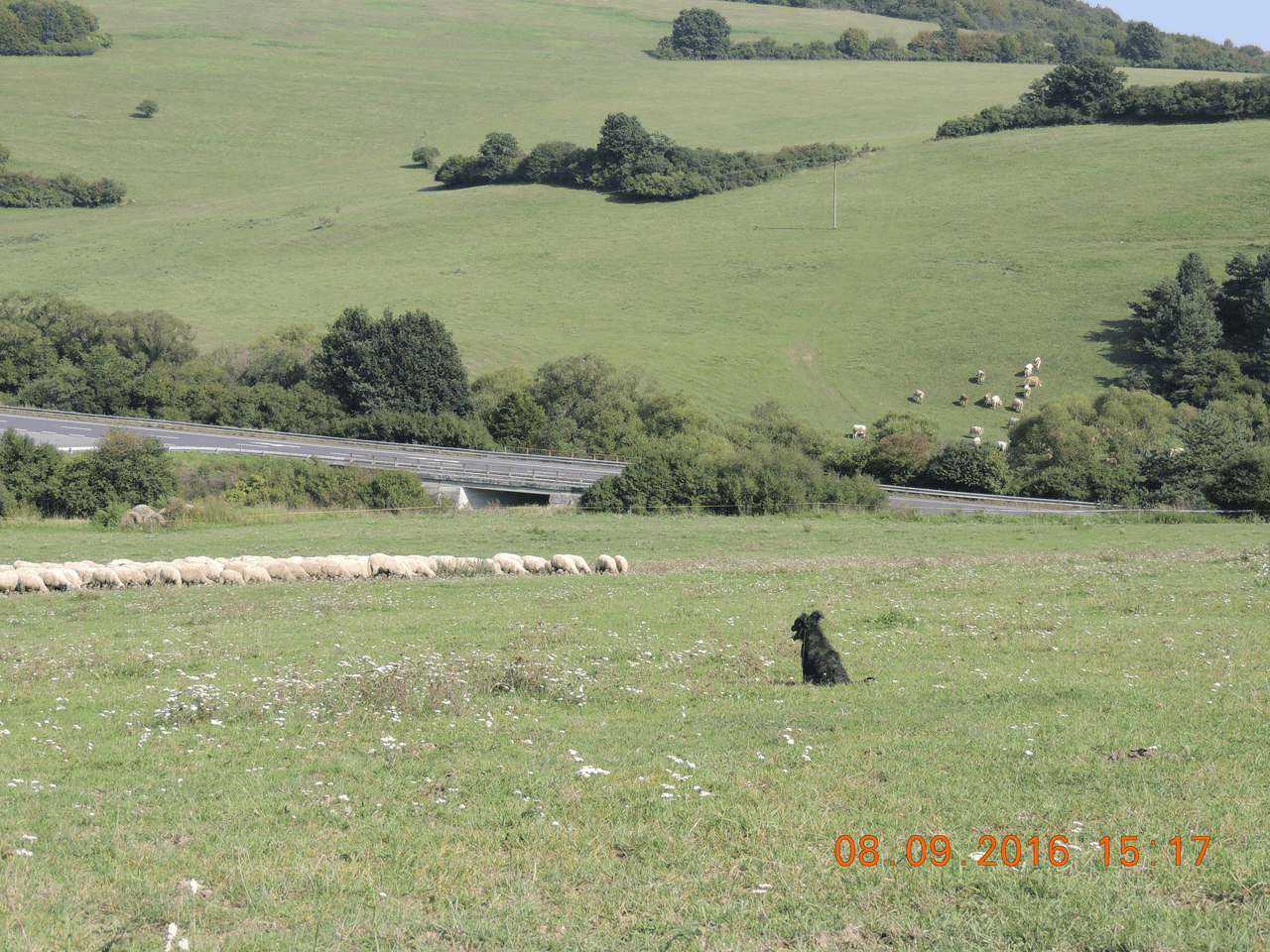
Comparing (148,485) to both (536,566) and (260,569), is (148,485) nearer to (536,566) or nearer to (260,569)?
(260,569)

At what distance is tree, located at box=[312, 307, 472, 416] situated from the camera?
86.1 metres

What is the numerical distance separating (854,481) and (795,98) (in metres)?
158

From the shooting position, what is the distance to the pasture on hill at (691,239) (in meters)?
102

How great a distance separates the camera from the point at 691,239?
447 feet

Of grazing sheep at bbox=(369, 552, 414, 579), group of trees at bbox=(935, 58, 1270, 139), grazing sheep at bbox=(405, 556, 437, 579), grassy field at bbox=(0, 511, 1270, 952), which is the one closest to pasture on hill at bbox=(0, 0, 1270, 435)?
group of trees at bbox=(935, 58, 1270, 139)

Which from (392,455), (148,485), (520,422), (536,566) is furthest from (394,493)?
(520,422)

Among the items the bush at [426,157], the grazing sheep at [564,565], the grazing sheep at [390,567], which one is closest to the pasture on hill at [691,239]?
the bush at [426,157]

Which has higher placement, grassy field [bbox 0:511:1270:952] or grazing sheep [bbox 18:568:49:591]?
grassy field [bbox 0:511:1270:952]

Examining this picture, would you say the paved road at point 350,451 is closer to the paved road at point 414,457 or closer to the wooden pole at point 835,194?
the paved road at point 414,457

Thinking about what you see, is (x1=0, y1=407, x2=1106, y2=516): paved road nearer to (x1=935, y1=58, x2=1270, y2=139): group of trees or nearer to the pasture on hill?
the pasture on hill

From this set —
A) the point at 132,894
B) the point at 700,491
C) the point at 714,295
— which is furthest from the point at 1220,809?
the point at 714,295

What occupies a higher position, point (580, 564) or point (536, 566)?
point (580, 564)

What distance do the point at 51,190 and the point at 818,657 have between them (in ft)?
572

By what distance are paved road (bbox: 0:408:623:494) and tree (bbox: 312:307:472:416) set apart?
7.88m
